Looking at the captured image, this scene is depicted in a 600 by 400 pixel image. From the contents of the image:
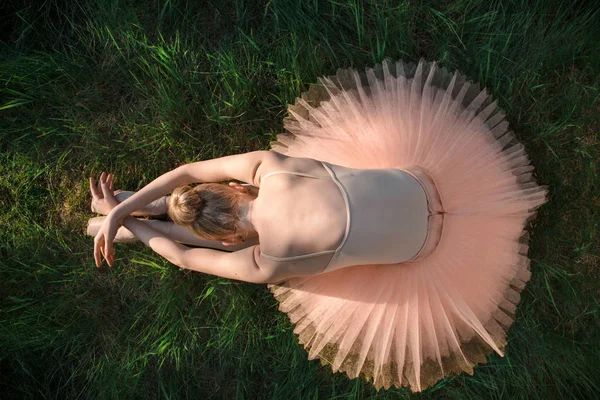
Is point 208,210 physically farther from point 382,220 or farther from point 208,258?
point 382,220

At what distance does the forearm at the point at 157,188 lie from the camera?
87.2 inches

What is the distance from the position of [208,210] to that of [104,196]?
3.05ft

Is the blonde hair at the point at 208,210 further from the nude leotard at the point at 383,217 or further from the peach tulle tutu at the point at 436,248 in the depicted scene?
the peach tulle tutu at the point at 436,248

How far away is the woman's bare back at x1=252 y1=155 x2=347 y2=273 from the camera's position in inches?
72.1

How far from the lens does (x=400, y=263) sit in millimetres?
2172

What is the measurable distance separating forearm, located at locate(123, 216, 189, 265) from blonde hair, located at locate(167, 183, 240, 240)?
1.18 ft

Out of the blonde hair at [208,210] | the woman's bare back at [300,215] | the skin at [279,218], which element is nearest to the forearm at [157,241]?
the skin at [279,218]

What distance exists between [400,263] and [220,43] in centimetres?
166

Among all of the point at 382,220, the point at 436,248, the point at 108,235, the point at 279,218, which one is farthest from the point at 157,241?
the point at 436,248

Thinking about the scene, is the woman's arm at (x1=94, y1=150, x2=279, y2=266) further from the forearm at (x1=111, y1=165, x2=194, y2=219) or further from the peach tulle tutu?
the peach tulle tutu

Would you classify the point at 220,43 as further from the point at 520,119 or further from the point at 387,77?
the point at 520,119

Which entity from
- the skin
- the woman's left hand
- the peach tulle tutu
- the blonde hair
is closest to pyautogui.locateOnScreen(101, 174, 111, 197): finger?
the woman's left hand

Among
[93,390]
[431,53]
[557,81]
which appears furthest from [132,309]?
[557,81]

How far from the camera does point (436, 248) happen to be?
2125mm
